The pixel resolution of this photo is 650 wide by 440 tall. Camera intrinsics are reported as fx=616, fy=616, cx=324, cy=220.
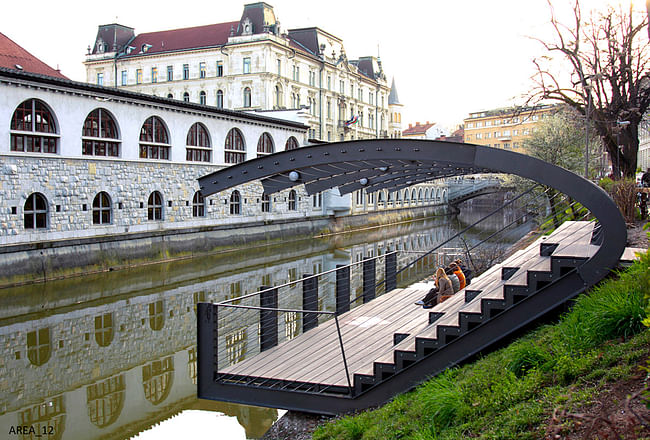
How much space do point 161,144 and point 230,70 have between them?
90.5 feet

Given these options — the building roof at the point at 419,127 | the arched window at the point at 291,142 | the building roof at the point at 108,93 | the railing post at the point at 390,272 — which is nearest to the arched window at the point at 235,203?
the building roof at the point at 108,93

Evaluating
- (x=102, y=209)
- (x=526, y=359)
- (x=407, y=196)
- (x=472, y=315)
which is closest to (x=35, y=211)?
(x=102, y=209)

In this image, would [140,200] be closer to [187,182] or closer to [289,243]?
[187,182]

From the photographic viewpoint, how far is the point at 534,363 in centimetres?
657

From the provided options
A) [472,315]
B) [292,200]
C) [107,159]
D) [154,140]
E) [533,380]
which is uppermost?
[154,140]

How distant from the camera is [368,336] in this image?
10.4 meters

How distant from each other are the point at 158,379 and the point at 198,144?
2445cm

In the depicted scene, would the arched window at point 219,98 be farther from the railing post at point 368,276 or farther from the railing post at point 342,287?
the railing post at point 342,287

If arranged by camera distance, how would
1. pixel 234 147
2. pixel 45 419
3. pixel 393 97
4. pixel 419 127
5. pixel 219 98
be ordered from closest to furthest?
pixel 45 419, pixel 234 147, pixel 219 98, pixel 393 97, pixel 419 127

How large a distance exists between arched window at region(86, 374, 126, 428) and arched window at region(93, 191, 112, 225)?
1686 centimetres

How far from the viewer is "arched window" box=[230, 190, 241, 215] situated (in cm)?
3822

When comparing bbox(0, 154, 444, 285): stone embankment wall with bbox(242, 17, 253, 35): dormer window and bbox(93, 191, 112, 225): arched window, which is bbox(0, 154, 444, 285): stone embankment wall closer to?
bbox(93, 191, 112, 225): arched window

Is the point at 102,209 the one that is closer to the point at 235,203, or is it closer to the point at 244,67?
the point at 235,203

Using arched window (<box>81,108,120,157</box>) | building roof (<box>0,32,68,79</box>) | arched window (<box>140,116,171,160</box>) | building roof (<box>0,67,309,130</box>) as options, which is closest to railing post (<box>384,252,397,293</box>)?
building roof (<box>0,67,309,130</box>)
